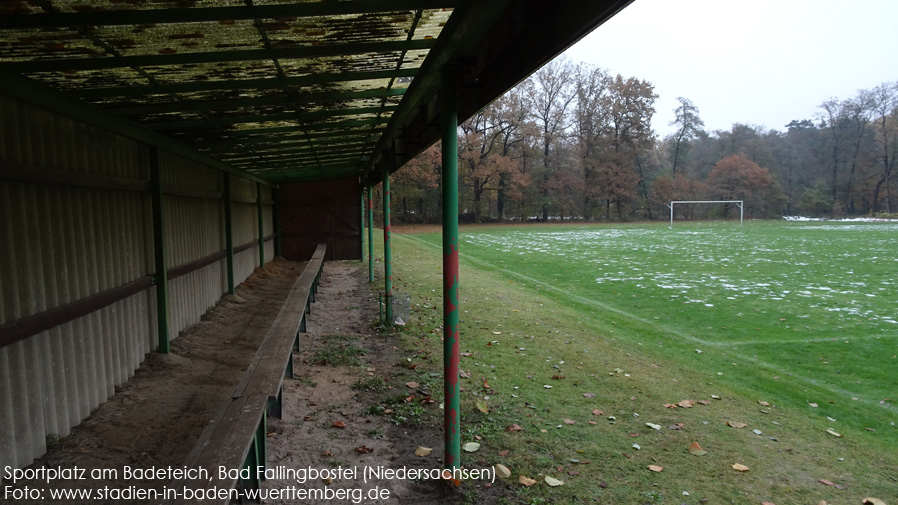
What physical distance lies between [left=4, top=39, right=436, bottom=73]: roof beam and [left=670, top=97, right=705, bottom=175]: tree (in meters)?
68.1

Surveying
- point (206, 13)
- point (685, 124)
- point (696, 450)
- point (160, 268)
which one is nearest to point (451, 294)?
point (206, 13)

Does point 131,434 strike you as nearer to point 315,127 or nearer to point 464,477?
point 464,477

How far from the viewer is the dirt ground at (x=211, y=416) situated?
11.8ft

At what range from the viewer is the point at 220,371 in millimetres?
6004

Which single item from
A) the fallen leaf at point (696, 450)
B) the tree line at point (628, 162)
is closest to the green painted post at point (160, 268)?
the fallen leaf at point (696, 450)

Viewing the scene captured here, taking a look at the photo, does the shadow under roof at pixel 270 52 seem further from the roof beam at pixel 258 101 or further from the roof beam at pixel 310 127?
the roof beam at pixel 310 127

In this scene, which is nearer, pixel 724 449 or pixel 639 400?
pixel 724 449

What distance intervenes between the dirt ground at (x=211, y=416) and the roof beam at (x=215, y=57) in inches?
100

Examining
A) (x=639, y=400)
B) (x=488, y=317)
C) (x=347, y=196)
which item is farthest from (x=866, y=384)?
(x=347, y=196)

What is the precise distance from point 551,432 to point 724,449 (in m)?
1.31

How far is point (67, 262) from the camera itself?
4.36m

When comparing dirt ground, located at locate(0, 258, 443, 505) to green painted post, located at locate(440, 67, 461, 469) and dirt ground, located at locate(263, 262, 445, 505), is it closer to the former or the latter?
dirt ground, located at locate(263, 262, 445, 505)

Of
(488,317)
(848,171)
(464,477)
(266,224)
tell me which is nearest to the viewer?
(464,477)

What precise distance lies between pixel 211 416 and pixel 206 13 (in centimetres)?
336
